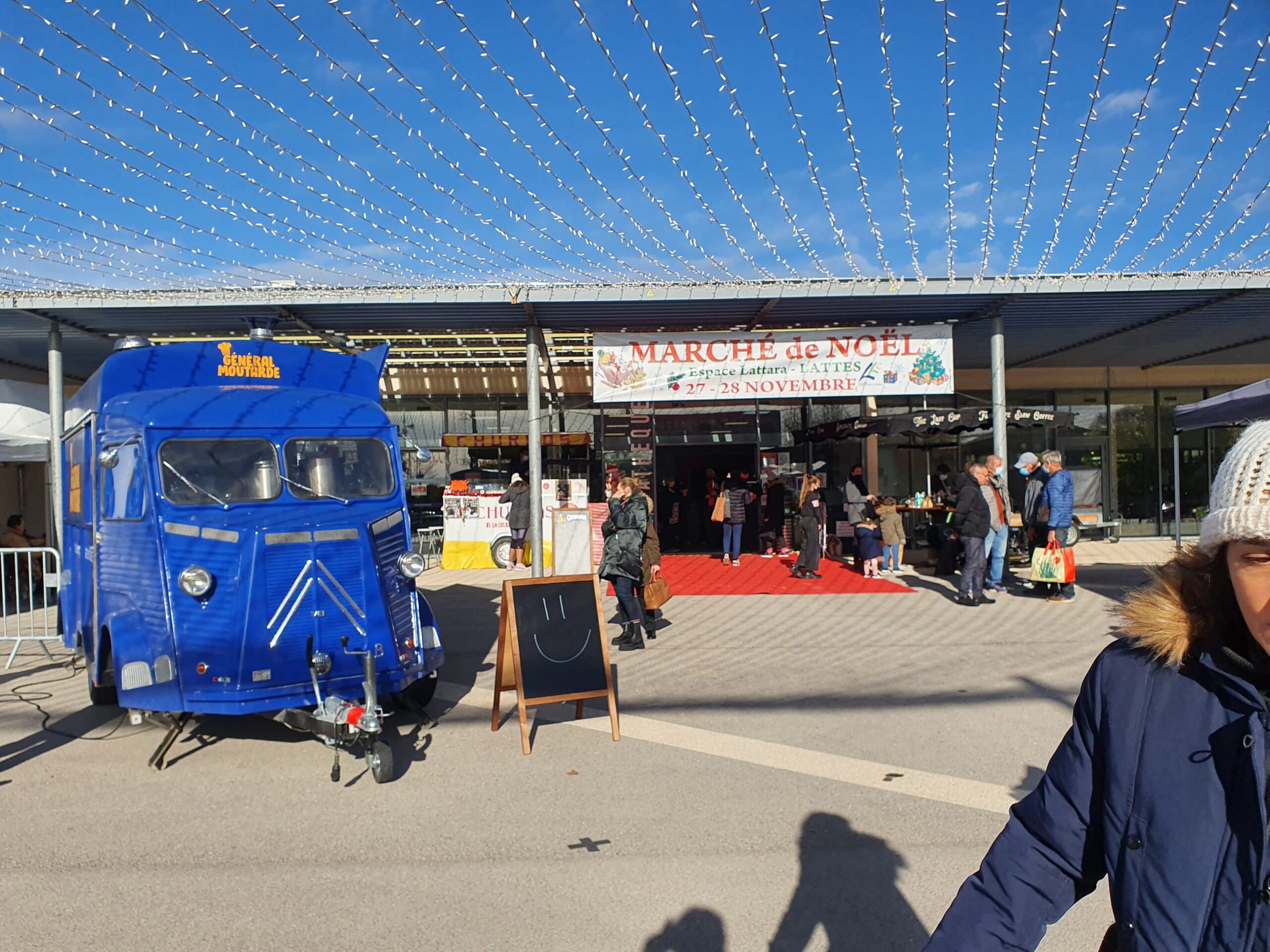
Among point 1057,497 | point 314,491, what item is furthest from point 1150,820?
point 1057,497

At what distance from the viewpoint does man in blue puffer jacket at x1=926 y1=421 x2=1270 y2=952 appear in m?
1.61

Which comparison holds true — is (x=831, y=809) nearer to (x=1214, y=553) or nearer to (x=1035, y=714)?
(x=1035, y=714)

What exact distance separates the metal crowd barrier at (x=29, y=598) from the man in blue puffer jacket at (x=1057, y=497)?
11.2 metres

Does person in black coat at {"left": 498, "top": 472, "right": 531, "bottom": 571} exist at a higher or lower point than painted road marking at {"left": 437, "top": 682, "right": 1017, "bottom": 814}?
higher

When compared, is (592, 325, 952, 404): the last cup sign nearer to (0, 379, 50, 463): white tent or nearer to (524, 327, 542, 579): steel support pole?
(524, 327, 542, 579): steel support pole

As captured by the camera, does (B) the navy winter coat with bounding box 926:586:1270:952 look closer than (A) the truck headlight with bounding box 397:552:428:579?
Yes

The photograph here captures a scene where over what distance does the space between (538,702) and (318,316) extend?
336 inches

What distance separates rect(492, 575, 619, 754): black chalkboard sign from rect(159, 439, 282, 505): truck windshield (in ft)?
6.24

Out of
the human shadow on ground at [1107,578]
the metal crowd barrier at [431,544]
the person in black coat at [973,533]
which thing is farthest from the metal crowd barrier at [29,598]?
the human shadow on ground at [1107,578]

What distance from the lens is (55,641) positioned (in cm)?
1094

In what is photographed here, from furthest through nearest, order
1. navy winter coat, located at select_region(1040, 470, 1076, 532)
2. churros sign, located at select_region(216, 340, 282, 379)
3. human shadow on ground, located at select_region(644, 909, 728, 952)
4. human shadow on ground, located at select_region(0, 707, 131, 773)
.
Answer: navy winter coat, located at select_region(1040, 470, 1076, 532), churros sign, located at select_region(216, 340, 282, 379), human shadow on ground, located at select_region(0, 707, 131, 773), human shadow on ground, located at select_region(644, 909, 728, 952)

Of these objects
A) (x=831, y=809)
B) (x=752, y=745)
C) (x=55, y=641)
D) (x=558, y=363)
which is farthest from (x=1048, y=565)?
(x=55, y=641)

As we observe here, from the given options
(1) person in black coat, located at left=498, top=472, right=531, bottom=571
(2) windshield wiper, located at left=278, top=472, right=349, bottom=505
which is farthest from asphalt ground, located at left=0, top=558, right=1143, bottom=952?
(1) person in black coat, located at left=498, top=472, right=531, bottom=571

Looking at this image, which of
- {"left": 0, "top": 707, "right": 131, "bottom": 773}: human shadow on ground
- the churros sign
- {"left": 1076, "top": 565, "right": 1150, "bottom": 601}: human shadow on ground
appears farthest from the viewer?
{"left": 1076, "top": 565, "right": 1150, "bottom": 601}: human shadow on ground
